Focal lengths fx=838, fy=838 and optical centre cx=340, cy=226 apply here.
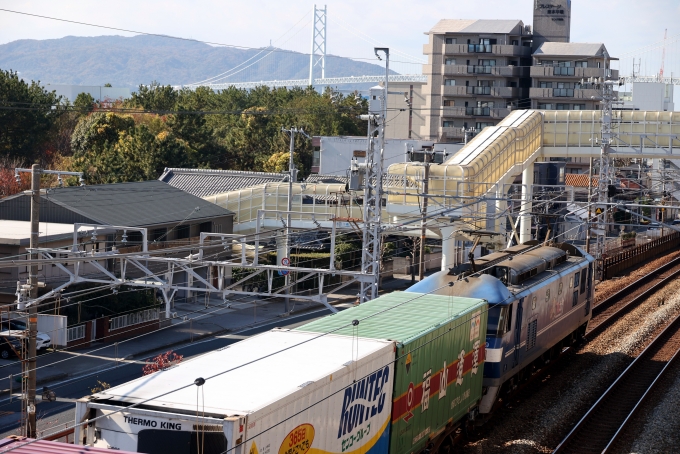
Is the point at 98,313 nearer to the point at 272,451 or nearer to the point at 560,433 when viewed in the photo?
the point at 560,433

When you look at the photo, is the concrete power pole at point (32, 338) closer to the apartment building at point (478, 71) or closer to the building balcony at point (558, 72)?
the apartment building at point (478, 71)

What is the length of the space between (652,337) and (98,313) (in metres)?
18.7

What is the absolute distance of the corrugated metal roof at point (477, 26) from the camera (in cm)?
7025

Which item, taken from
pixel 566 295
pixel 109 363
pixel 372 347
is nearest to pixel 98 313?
pixel 109 363

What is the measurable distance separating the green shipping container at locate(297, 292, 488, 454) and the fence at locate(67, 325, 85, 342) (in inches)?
623

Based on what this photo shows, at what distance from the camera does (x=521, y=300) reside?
16953 millimetres

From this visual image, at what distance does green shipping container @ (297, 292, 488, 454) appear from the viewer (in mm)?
12281

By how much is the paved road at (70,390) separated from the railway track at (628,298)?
1238 cm

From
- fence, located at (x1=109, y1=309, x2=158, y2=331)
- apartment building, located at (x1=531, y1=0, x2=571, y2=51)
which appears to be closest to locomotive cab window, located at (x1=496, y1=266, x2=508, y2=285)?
fence, located at (x1=109, y1=309, x2=158, y2=331)

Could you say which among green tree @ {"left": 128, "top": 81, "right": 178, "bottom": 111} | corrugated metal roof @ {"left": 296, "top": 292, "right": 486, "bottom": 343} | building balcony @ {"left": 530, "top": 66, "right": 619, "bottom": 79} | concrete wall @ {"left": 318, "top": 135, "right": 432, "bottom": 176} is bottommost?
corrugated metal roof @ {"left": 296, "top": 292, "right": 486, "bottom": 343}

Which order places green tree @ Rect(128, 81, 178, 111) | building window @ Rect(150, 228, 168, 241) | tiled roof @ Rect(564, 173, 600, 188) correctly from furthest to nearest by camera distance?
green tree @ Rect(128, 81, 178, 111) < tiled roof @ Rect(564, 173, 600, 188) < building window @ Rect(150, 228, 168, 241)

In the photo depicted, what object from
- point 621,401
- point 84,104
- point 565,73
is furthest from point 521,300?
point 84,104

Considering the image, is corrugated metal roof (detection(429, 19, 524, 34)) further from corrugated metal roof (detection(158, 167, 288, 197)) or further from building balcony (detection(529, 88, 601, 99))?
corrugated metal roof (detection(158, 167, 288, 197))

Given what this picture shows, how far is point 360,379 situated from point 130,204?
26.3 m
